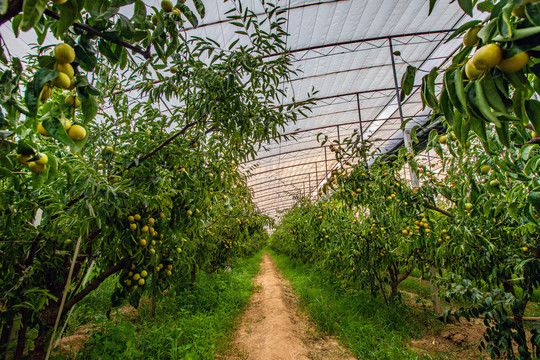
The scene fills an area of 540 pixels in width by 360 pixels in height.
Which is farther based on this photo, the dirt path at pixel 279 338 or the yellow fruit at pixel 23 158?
the dirt path at pixel 279 338

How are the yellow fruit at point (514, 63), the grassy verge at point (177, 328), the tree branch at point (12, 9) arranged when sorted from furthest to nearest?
the grassy verge at point (177, 328)
the tree branch at point (12, 9)
the yellow fruit at point (514, 63)

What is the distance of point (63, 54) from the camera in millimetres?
656

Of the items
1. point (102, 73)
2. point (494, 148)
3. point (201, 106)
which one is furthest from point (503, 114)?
point (102, 73)

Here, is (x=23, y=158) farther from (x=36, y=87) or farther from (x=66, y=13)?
(x=66, y=13)

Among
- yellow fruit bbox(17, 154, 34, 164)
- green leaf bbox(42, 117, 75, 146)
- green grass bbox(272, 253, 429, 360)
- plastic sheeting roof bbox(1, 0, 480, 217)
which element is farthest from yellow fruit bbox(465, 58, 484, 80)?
green grass bbox(272, 253, 429, 360)

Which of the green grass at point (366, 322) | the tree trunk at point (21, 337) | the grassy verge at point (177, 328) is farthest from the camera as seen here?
the green grass at point (366, 322)

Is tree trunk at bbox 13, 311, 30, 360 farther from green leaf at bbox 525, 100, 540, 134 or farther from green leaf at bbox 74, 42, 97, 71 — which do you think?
green leaf at bbox 525, 100, 540, 134

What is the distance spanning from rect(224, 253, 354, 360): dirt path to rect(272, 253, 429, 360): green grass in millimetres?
206

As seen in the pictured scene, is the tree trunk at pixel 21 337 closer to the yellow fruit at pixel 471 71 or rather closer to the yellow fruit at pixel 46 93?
the yellow fruit at pixel 46 93

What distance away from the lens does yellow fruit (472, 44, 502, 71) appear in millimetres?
496

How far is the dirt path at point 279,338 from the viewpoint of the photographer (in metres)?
3.01

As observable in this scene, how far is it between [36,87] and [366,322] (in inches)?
169

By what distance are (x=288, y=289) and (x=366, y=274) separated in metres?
2.90

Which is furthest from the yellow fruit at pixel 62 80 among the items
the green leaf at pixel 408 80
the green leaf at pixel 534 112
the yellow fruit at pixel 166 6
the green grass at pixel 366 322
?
the green grass at pixel 366 322
